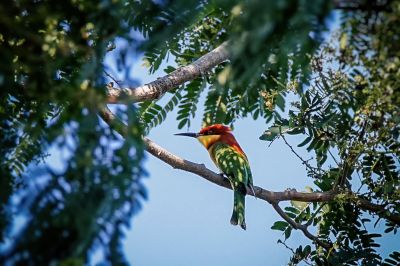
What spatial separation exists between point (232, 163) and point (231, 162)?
0.08ft

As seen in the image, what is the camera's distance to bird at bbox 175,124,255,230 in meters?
3.87

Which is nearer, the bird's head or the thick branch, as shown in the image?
the thick branch

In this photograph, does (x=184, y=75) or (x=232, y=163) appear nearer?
(x=184, y=75)

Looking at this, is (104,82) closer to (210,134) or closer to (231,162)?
(231,162)

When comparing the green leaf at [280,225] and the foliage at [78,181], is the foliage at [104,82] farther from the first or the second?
the green leaf at [280,225]

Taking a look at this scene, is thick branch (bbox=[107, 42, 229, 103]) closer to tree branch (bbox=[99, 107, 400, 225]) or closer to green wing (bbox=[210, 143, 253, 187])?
tree branch (bbox=[99, 107, 400, 225])

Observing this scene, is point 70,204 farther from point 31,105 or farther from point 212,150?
point 212,150

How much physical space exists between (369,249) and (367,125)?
1.39 meters

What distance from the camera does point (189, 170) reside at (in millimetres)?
3150

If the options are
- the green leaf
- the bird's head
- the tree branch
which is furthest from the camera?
the bird's head

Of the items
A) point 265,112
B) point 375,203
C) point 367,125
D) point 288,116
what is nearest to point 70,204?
point 367,125

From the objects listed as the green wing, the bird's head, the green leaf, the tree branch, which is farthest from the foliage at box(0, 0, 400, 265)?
the bird's head

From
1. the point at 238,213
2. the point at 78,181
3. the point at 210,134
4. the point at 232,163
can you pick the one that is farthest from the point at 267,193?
the point at 78,181

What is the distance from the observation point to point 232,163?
3990 millimetres
